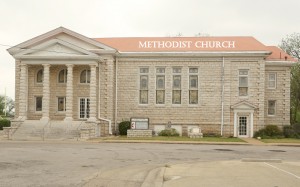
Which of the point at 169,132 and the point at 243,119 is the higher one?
the point at 243,119

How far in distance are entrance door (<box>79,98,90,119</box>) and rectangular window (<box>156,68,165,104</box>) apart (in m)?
6.01

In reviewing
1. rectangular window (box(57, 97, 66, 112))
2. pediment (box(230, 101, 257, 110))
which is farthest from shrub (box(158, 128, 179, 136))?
rectangular window (box(57, 97, 66, 112))

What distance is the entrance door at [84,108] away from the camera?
123 ft

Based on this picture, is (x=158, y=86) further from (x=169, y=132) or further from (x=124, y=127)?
(x=124, y=127)

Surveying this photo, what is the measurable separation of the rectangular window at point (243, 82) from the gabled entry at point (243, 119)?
959 mm

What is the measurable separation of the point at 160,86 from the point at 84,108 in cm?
680

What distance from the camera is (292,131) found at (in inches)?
1460

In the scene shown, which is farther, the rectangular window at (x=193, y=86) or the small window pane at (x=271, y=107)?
the small window pane at (x=271, y=107)

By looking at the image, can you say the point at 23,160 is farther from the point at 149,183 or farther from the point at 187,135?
the point at 187,135

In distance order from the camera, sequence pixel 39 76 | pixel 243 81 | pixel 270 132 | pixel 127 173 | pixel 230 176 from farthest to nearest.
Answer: pixel 39 76 < pixel 243 81 < pixel 270 132 < pixel 127 173 < pixel 230 176

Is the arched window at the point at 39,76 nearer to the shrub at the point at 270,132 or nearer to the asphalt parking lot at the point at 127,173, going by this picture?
the shrub at the point at 270,132

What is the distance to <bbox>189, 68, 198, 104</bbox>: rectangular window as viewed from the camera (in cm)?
3809

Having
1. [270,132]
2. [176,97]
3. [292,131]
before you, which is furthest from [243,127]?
[176,97]

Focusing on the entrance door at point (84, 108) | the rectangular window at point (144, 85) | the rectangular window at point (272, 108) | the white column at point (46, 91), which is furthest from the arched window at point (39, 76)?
the rectangular window at point (272, 108)
